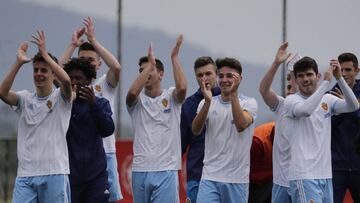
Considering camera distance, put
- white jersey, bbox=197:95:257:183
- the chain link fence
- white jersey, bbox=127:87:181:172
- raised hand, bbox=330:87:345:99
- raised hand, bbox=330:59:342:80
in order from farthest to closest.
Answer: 1. the chain link fence
2. white jersey, bbox=127:87:181:172
3. raised hand, bbox=330:87:345:99
4. white jersey, bbox=197:95:257:183
5. raised hand, bbox=330:59:342:80

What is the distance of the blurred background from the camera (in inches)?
677

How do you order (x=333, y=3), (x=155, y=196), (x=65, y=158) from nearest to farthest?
(x=65, y=158)
(x=155, y=196)
(x=333, y=3)

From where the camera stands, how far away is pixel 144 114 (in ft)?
44.8

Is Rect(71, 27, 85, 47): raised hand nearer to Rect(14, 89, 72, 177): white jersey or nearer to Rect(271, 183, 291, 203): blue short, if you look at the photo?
Rect(14, 89, 72, 177): white jersey

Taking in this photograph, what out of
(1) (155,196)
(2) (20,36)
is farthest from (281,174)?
(2) (20,36)

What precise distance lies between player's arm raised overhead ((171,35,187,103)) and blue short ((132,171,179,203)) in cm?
80

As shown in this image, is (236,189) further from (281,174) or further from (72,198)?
(72,198)

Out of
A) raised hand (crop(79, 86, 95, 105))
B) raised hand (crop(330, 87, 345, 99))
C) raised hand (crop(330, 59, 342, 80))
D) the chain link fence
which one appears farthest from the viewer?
the chain link fence

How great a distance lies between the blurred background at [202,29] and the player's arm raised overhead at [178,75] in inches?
136

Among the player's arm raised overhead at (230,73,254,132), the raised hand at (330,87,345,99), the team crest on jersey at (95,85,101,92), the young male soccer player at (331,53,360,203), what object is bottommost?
the young male soccer player at (331,53,360,203)

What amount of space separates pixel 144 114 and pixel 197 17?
398 centimetres

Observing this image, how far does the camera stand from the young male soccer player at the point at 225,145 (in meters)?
12.8

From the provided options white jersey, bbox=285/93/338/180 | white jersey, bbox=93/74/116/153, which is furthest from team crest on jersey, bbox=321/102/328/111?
white jersey, bbox=93/74/116/153

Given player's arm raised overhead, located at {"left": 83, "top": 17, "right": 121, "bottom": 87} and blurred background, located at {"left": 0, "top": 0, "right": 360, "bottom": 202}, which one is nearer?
player's arm raised overhead, located at {"left": 83, "top": 17, "right": 121, "bottom": 87}
